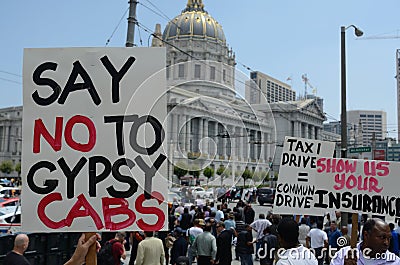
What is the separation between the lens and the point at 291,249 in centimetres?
352

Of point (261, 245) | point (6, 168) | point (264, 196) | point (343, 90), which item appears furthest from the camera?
point (6, 168)

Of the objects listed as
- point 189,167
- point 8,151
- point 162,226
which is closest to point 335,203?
point 189,167

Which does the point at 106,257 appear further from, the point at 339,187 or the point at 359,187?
the point at 359,187

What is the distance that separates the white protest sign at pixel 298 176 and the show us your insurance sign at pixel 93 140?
182 inches

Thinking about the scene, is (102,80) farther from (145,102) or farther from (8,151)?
(8,151)

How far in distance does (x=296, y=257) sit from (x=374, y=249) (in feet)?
1.96

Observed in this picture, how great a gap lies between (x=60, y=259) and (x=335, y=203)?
5.17 meters


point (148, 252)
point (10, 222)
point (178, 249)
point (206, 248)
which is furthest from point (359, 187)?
point (10, 222)

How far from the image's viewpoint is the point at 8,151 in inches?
3194

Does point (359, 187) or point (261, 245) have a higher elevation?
point (359, 187)

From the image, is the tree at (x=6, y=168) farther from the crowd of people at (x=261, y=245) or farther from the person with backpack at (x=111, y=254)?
the person with backpack at (x=111, y=254)

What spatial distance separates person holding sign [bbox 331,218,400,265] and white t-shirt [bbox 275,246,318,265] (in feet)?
1.14

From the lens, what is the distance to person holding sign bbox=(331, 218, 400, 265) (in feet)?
11.6

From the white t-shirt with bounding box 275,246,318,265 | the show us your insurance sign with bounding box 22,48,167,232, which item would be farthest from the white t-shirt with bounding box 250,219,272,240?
the show us your insurance sign with bounding box 22,48,167,232
